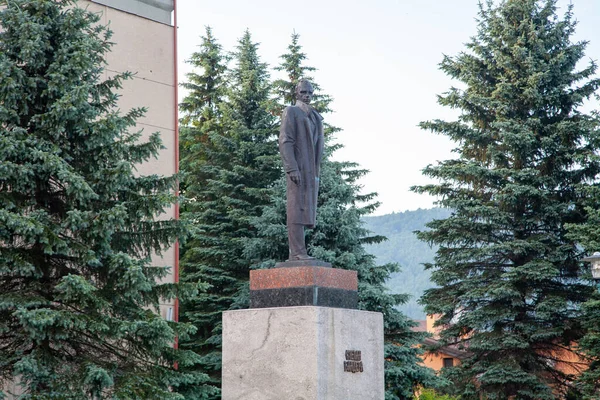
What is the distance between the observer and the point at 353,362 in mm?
9383

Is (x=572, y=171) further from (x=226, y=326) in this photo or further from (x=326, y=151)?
(x=226, y=326)

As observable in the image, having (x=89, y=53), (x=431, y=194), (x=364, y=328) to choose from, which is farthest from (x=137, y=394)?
(x=431, y=194)

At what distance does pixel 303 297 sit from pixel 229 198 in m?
12.1

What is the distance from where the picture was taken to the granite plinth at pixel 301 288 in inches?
368

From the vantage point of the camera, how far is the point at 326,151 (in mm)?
21016

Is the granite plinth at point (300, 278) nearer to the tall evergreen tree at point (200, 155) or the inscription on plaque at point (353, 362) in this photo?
the inscription on plaque at point (353, 362)

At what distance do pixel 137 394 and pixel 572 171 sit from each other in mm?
13475

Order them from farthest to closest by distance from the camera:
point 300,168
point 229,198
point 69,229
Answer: point 229,198, point 69,229, point 300,168

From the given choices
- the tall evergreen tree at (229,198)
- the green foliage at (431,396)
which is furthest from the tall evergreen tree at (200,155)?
the green foliage at (431,396)

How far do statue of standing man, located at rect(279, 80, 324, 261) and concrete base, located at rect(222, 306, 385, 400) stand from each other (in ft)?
2.58

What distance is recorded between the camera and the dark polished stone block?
9.33 metres

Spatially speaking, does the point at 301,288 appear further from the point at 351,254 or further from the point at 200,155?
the point at 200,155

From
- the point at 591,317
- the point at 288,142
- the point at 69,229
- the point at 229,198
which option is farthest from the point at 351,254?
the point at 288,142

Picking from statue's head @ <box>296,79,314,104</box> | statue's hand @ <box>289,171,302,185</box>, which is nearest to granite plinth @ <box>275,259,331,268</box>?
statue's hand @ <box>289,171,302,185</box>
